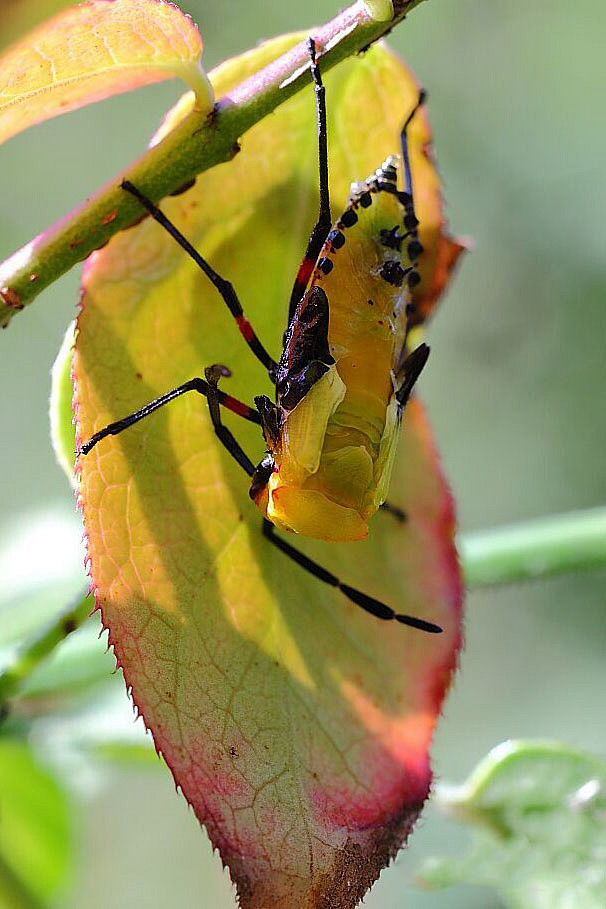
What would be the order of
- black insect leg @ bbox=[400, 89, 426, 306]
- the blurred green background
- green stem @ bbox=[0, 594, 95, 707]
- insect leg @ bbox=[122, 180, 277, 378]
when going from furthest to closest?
1. the blurred green background
2. black insect leg @ bbox=[400, 89, 426, 306]
3. green stem @ bbox=[0, 594, 95, 707]
4. insect leg @ bbox=[122, 180, 277, 378]

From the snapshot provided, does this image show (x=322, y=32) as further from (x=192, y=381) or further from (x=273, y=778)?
(x=273, y=778)

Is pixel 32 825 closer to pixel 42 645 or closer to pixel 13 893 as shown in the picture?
pixel 13 893

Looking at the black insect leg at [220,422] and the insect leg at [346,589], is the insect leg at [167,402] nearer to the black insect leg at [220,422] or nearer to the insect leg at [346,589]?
the black insect leg at [220,422]

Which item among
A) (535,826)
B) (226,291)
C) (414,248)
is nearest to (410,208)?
(414,248)

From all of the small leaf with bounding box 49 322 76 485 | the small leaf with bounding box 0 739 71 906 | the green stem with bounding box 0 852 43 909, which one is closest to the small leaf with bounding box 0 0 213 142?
the small leaf with bounding box 49 322 76 485

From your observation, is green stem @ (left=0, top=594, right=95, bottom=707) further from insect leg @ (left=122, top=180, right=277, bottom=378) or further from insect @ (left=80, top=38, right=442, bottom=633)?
insect leg @ (left=122, top=180, right=277, bottom=378)

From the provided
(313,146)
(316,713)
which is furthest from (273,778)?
(313,146)
